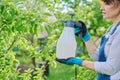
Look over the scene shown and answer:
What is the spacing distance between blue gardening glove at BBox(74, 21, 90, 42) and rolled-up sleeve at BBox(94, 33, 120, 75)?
0.54 m

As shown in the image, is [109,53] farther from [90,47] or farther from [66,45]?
[90,47]

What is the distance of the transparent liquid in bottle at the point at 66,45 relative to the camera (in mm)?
3082

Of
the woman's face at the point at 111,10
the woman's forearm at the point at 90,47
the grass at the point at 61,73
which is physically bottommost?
the grass at the point at 61,73

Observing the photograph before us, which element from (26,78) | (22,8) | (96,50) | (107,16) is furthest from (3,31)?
(107,16)

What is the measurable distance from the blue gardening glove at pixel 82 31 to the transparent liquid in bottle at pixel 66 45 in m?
0.27

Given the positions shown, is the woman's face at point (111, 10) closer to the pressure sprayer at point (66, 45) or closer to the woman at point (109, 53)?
the woman at point (109, 53)

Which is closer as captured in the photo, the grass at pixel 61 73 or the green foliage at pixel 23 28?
the green foliage at pixel 23 28

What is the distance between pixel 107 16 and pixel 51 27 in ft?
2.66

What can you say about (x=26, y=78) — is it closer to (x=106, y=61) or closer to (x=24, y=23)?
(x=24, y=23)

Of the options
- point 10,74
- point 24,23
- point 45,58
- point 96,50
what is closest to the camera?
point 96,50

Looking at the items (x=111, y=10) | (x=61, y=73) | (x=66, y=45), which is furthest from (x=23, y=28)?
(x=61, y=73)

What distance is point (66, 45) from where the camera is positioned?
3109mm

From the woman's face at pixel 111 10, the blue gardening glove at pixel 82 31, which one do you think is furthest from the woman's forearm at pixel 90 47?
the woman's face at pixel 111 10

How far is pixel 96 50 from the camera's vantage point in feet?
11.0
